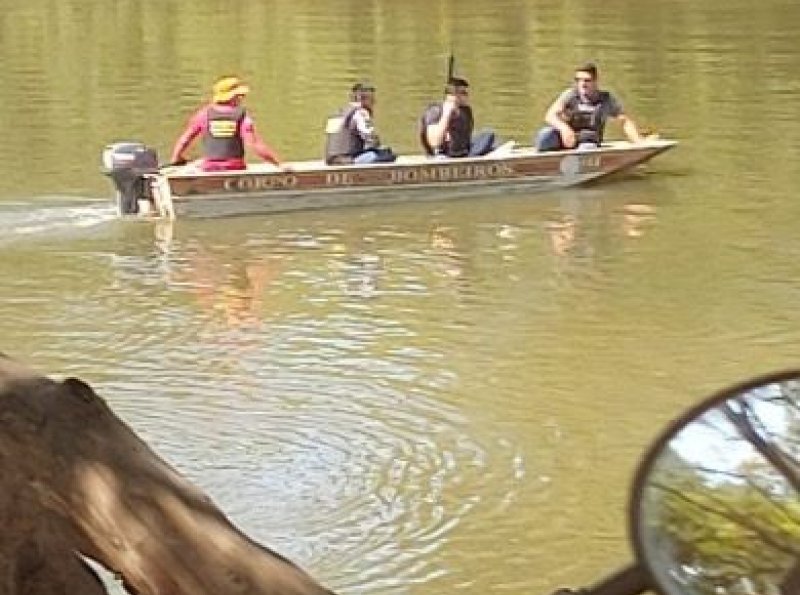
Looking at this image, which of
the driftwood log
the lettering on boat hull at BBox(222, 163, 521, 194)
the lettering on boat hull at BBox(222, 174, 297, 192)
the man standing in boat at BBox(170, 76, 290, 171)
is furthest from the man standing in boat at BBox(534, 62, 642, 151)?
the driftwood log

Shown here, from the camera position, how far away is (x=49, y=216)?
Answer: 13289 mm

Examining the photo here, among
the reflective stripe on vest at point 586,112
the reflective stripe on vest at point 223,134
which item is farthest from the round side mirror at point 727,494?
the reflective stripe on vest at point 586,112

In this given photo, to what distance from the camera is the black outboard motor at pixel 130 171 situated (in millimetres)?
13141

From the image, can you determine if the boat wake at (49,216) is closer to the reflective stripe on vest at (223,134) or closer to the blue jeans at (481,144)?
the reflective stripe on vest at (223,134)

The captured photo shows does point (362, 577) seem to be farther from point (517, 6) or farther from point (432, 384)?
point (517, 6)

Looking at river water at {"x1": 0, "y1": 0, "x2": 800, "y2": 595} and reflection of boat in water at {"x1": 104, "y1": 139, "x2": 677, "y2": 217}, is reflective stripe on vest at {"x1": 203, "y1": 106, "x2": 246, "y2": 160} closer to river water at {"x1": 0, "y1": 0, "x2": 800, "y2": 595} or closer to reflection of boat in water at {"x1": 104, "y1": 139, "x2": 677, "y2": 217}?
reflection of boat in water at {"x1": 104, "y1": 139, "x2": 677, "y2": 217}

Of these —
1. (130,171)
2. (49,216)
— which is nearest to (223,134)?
(130,171)

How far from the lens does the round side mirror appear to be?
5.96ft

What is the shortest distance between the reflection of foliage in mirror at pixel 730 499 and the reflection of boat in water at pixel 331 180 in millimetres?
11490

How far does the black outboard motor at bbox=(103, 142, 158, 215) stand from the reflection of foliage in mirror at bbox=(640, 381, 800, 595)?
11532 millimetres

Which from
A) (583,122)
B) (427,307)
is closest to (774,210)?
(583,122)

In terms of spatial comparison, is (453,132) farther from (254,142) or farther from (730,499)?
(730,499)

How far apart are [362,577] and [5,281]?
556 cm

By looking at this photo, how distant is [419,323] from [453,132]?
4.55 metres
